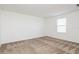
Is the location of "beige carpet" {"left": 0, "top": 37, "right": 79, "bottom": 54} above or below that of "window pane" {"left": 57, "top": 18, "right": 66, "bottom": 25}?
below

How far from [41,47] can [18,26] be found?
50 cm

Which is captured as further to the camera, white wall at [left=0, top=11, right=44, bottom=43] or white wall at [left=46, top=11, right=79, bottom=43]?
white wall at [left=46, top=11, right=79, bottom=43]

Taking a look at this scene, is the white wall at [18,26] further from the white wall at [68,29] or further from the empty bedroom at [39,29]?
the white wall at [68,29]

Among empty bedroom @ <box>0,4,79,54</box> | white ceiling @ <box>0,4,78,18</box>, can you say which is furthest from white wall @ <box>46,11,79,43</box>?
white ceiling @ <box>0,4,78,18</box>

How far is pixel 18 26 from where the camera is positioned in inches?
49.5

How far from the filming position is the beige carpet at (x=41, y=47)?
120 centimetres

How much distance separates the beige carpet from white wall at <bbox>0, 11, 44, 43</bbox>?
85 millimetres

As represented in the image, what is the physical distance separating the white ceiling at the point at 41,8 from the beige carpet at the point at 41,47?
0.42 metres

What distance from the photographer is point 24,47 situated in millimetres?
1262

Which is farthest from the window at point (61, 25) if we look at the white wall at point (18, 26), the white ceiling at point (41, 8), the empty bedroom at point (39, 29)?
the white wall at point (18, 26)

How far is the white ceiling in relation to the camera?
117 centimetres

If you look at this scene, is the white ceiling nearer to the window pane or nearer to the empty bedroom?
the empty bedroom

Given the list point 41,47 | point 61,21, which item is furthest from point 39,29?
point 61,21

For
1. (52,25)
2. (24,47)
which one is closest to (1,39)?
(24,47)
